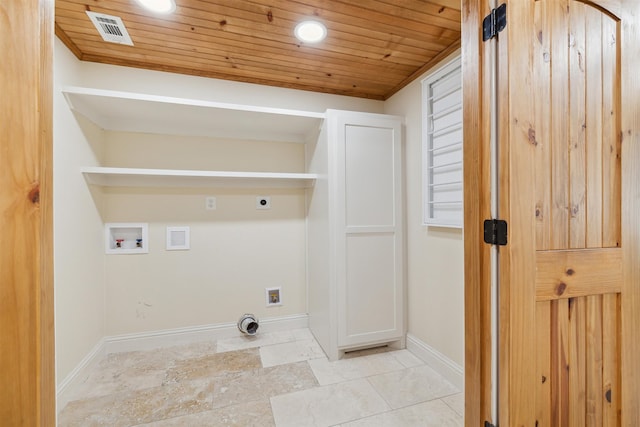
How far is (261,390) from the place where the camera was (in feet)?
5.69

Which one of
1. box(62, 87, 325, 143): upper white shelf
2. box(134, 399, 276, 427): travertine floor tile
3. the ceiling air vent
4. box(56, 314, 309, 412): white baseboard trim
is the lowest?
box(134, 399, 276, 427): travertine floor tile

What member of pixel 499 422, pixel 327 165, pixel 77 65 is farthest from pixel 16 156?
pixel 77 65

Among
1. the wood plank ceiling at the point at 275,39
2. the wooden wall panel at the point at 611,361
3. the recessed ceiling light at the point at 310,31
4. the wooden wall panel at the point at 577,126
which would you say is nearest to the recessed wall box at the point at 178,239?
the wood plank ceiling at the point at 275,39

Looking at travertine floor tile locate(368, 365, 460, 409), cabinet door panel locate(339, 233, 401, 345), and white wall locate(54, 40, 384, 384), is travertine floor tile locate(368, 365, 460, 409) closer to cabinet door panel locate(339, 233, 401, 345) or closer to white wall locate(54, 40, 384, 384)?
cabinet door panel locate(339, 233, 401, 345)

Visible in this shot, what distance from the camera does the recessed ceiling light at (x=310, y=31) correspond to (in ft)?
5.26

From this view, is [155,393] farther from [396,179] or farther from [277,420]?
[396,179]

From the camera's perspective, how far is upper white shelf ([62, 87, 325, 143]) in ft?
5.93

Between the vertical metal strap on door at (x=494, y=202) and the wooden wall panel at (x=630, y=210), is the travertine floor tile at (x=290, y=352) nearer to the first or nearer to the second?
the vertical metal strap on door at (x=494, y=202)

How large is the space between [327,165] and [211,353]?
1737mm

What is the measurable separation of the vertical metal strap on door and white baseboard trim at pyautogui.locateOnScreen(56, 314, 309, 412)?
6.26ft

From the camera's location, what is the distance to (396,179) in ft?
7.33

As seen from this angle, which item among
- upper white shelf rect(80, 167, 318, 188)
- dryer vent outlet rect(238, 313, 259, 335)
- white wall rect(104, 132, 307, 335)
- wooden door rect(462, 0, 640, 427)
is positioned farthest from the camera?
dryer vent outlet rect(238, 313, 259, 335)

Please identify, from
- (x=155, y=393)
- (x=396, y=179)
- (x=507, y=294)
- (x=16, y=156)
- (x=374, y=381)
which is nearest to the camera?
(x=16, y=156)

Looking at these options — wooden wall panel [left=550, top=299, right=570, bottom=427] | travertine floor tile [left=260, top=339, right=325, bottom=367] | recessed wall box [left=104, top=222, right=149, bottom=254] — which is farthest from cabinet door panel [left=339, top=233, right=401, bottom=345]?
recessed wall box [left=104, top=222, right=149, bottom=254]
